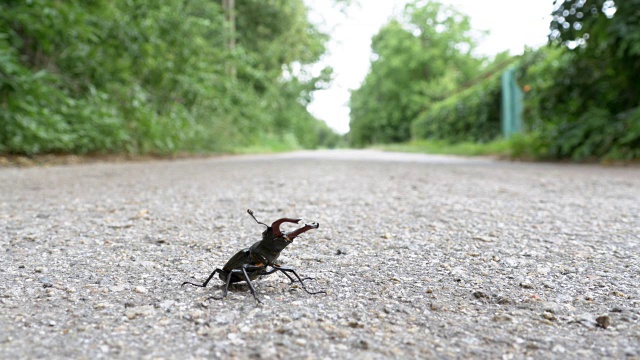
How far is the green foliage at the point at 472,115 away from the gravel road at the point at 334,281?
13.8 meters

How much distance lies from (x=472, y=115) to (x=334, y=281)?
17.5m

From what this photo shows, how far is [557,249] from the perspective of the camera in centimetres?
216

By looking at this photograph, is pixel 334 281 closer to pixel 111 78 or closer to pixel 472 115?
pixel 111 78

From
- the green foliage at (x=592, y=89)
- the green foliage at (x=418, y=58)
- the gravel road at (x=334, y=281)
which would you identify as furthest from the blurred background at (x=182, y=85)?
the green foliage at (x=418, y=58)

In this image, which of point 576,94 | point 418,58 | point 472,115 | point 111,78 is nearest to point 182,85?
point 111,78

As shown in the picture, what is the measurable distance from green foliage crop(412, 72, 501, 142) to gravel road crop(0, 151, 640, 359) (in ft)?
45.2

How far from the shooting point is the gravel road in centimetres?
121

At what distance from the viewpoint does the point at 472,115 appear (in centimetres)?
1803

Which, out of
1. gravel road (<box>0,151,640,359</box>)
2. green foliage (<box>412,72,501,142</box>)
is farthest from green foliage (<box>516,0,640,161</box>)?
green foliage (<box>412,72,501,142</box>)

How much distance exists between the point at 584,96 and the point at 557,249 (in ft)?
23.3

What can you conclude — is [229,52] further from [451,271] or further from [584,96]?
[451,271]

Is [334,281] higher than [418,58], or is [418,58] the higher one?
[418,58]

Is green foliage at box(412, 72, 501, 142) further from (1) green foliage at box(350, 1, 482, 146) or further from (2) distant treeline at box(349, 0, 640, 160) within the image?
(1) green foliage at box(350, 1, 482, 146)

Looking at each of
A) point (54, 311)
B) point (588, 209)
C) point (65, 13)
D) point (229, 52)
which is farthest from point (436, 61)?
point (54, 311)
